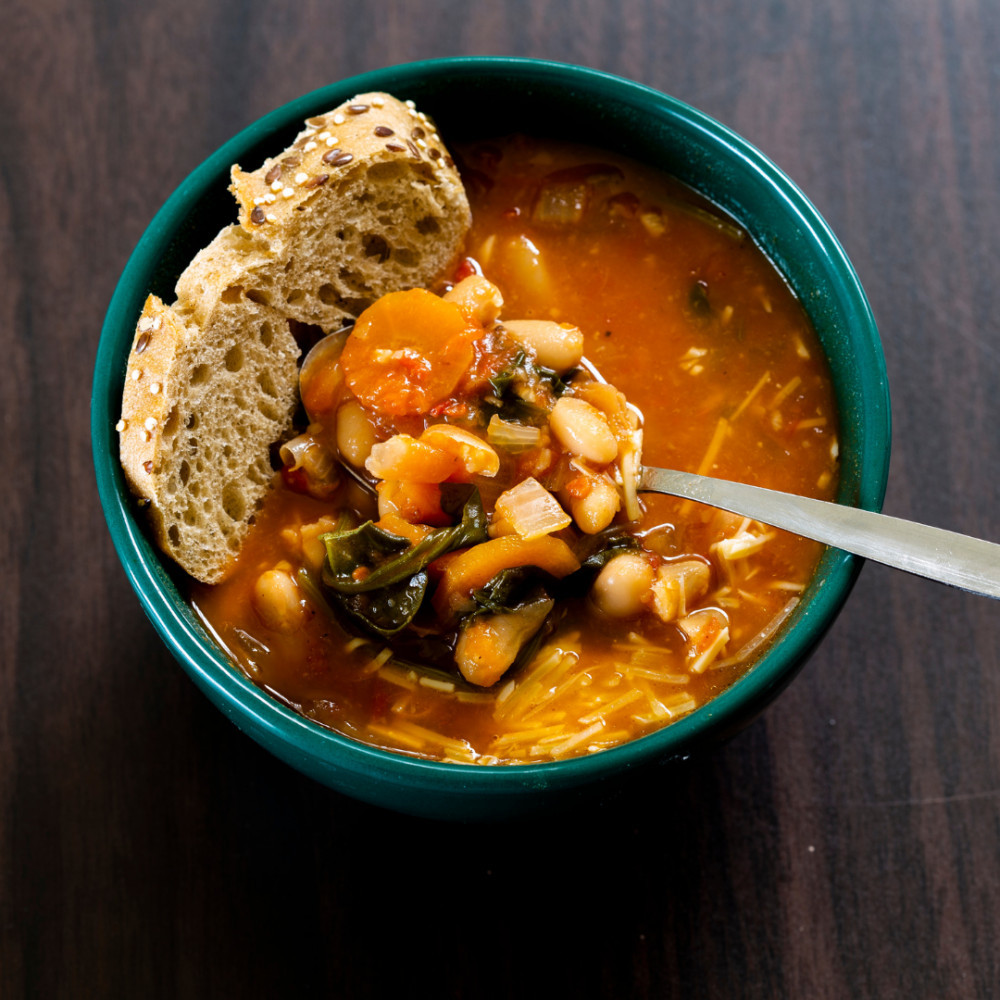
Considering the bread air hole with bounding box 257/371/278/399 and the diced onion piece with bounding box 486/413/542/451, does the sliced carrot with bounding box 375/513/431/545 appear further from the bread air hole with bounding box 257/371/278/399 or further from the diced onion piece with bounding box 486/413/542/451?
the bread air hole with bounding box 257/371/278/399

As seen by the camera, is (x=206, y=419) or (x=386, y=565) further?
(x=206, y=419)

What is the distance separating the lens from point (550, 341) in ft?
9.19

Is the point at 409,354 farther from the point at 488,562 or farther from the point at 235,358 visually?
the point at 488,562

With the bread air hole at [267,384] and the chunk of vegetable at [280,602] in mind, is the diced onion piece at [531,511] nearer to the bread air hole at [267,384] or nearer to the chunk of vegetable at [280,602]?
the chunk of vegetable at [280,602]

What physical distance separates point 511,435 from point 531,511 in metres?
0.20

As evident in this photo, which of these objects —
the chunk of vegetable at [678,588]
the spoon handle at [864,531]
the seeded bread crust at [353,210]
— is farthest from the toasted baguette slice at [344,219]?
the chunk of vegetable at [678,588]

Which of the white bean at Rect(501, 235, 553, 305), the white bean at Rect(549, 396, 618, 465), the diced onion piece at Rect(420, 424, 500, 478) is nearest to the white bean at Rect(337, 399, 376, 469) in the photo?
the diced onion piece at Rect(420, 424, 500, 478)

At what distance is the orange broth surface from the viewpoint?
2625 millimetres

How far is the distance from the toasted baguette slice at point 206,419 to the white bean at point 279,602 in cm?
14

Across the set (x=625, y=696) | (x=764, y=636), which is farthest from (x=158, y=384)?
(x=764, y=636)

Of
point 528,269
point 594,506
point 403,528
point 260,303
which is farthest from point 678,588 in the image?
point 260,303

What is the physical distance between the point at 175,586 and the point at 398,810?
69 cm

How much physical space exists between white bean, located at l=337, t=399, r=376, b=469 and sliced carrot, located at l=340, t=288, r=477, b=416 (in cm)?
3

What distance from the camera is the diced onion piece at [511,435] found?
272 centimetres
